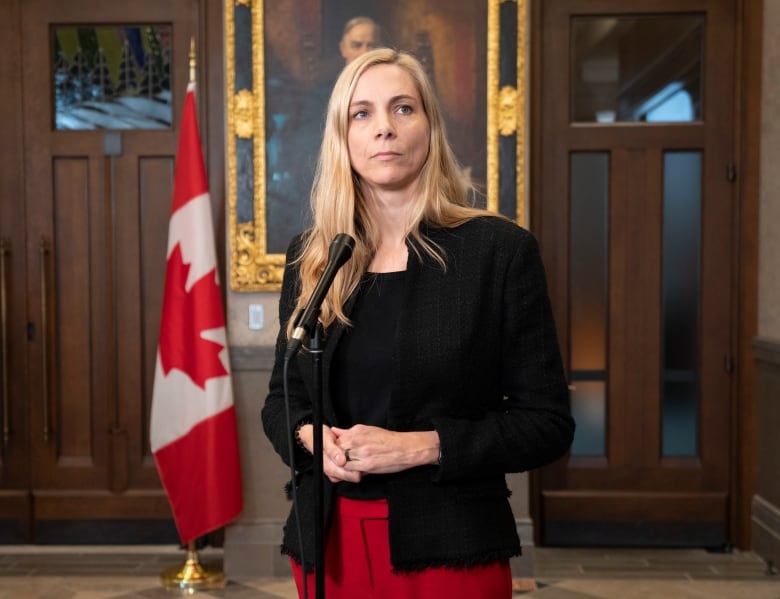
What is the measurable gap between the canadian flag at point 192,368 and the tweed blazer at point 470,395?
236 cm

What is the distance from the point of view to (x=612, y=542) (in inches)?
168

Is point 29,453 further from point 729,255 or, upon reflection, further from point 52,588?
point 729,255

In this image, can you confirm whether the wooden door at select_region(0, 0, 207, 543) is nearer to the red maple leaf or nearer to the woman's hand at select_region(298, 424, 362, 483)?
the red maple leaf

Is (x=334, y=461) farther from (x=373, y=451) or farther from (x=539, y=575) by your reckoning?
(x=539, y=575)

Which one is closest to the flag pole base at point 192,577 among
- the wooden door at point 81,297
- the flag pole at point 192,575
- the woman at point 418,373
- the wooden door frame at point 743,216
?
the flag pole at point 192,575

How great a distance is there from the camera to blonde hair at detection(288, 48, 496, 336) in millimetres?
1505

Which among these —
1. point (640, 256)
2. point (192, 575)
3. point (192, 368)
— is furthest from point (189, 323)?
point (640, 256)

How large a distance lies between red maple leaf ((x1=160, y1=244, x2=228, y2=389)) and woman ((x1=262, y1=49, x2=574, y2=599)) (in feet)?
7.41

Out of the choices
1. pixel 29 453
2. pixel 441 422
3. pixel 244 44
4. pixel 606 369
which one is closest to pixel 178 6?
pixel 244 44

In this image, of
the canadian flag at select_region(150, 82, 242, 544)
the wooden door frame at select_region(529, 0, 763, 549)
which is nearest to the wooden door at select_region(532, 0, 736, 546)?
the wooden door frame at select_region(529, 0, 763, 549)

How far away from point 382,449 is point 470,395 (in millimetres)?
172

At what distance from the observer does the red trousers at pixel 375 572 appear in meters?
1.39

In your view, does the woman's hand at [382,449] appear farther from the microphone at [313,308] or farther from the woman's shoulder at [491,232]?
the woman's shoulder at [491,232]

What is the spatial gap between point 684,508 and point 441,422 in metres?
3.24
